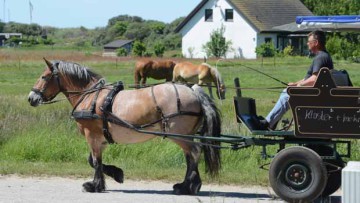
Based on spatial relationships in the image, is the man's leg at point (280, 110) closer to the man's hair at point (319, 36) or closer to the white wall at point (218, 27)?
the man's hair at point (319, 36)

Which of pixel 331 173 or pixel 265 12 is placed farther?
pixel 265 12

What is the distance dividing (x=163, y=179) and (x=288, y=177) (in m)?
2.74

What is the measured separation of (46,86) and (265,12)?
225 feet

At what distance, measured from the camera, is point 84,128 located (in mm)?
11734

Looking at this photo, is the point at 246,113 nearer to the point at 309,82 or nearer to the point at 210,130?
the point at 210,130

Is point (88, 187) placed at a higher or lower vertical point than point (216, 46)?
higher

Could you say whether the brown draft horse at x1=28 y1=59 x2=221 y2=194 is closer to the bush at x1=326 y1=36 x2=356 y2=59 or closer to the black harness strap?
the black harness strap

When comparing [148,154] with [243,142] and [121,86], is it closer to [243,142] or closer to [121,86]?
[121,86]

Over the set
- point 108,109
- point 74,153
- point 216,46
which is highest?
point 108,109

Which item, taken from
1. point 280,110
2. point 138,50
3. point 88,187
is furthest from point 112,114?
point 138,50

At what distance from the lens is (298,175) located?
10242mm

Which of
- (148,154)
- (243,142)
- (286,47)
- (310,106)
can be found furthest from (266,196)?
(286,47)

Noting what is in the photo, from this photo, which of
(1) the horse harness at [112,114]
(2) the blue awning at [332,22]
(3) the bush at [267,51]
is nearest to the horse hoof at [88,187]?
(1) the horse harness at [112,114]

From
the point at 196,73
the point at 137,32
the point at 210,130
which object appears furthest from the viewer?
the point at 137,32
